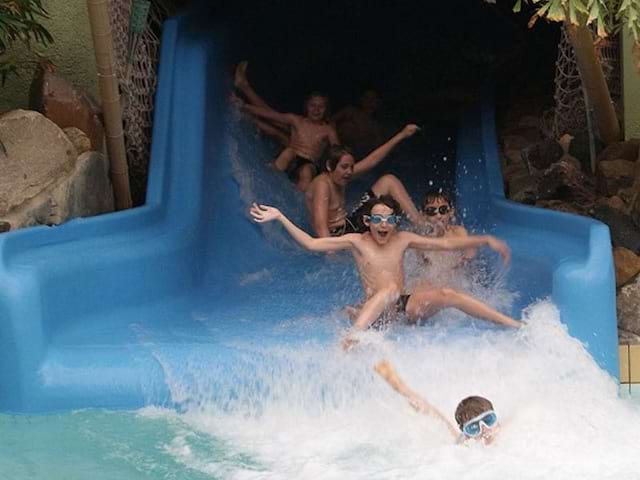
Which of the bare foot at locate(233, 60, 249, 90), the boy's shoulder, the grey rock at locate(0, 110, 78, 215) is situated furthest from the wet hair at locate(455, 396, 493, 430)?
the bare foot at locate(233, 60, 249, 90)

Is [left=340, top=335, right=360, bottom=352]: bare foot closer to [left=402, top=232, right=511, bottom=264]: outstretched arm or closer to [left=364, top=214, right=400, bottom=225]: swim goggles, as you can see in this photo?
[left=364, top=214, right=400, bottom=225]: swim goggles

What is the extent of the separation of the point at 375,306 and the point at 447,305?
32 centimetres

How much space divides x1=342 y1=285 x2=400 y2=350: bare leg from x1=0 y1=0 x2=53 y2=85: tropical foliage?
231cm

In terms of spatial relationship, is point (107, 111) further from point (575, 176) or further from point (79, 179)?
point (575, 176)

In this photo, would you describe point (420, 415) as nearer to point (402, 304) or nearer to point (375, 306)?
point (375, 306)

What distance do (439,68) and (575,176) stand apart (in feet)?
8.59

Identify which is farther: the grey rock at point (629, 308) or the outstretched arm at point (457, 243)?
the outstretched arm at point (457, 243)

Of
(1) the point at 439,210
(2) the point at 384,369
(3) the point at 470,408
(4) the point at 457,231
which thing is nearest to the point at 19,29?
(1) the point at 439,210

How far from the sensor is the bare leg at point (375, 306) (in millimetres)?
4786

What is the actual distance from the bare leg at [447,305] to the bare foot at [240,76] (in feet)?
9.00

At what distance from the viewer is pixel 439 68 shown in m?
8.59

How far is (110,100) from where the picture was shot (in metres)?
5.98

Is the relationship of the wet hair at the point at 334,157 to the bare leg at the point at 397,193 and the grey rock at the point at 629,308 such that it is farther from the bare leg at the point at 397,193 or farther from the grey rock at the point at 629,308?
the grey rock at the point at 629,308

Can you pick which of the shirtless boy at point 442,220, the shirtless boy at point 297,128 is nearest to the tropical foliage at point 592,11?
the shirtless boy at point 442,220
